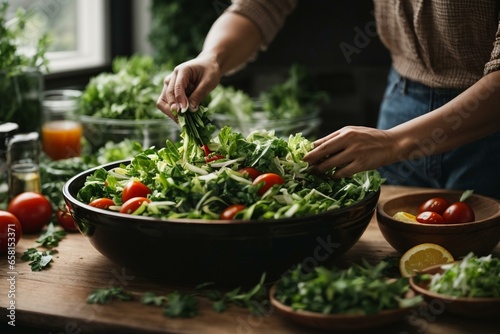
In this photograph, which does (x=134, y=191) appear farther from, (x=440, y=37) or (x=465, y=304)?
(x=440, y=37)

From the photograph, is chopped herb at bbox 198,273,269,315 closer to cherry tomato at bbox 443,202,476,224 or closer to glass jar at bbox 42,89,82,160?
cherry tomato at bbox 443,202,476,224

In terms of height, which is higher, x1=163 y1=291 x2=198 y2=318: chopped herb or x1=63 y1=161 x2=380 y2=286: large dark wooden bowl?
x1=63 y1=161 x2=380 y2=286: large dark wooden bowl

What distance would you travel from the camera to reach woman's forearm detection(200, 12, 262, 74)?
253 cm

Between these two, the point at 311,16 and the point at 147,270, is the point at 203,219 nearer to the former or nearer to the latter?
the point at 147,270

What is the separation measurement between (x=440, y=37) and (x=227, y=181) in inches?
41.0

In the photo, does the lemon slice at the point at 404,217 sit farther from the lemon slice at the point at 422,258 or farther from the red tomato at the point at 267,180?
the red tomato at the point at 267,180

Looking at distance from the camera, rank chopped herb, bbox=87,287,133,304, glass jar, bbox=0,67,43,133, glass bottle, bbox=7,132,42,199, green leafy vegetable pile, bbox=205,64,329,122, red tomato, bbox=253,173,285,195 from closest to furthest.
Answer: chopped herb, bbox=87,287,133,304 < red tomato, bbox=253,173,285,195 < glass bottle, bbox=7,132,42,199 < glass jar, bbox=0,67,43,133 < green leafy vegetable pile, bbox=205,64,329,122

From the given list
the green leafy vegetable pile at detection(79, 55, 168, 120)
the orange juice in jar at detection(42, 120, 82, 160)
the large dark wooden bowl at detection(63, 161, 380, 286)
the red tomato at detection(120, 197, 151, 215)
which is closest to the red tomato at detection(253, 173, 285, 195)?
the large dark wooden bowl at detection(63, 161, 380, 286)

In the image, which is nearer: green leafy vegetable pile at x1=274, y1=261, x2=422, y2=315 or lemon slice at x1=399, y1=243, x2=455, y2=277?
green leafy vegetable pile at x1=274, y1=261, x2=422, y2=315

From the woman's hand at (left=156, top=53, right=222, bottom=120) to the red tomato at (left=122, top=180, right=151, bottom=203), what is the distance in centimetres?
28

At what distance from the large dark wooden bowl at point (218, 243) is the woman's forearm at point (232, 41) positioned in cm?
92

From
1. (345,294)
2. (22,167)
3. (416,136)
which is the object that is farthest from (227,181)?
(22,167)

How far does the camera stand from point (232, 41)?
261 cm

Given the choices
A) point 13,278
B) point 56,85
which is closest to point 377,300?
point 13,278
